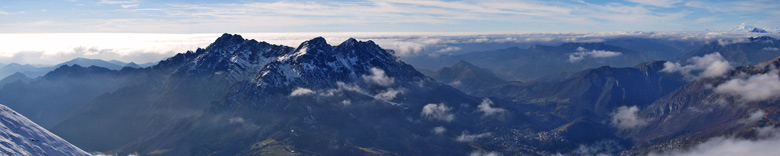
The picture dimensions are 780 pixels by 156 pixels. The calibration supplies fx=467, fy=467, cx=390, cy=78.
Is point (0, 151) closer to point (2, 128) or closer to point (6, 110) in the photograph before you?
point (2, 128)

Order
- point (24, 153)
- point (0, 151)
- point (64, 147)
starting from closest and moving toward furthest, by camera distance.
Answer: point (0, 151) < point (24, 153) < point (64, 147)

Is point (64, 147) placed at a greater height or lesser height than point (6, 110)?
lesser

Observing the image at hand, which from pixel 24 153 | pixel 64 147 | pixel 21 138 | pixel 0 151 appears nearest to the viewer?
pixel 0 151

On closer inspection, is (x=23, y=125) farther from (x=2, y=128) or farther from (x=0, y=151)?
(x=0, y=151)

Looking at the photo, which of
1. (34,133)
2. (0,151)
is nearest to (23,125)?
(34,133)

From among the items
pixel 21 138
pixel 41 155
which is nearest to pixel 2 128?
pixel 21 138

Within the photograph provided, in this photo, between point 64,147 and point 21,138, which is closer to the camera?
point 21,138
